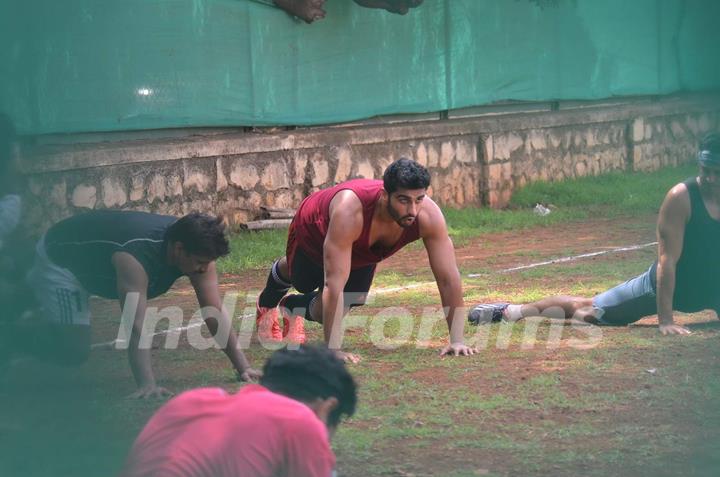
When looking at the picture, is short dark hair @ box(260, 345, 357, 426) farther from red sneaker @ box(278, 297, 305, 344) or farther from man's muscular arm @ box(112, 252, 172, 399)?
red sneaker @ box(278, 297, 305, 344)

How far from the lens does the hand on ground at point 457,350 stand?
22.7 ft

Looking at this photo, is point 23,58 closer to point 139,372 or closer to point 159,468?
point 139,372

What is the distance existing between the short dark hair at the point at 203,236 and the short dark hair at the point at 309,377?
249 cm

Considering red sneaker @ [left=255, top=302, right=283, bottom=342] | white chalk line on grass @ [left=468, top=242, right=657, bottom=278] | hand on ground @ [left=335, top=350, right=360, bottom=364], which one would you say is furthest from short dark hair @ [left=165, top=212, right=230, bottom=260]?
white chalk line on grass @ [left=468, top=242, right=657, bottom=278]

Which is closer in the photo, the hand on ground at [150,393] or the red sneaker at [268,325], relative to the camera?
the hand on ground at [150,393]

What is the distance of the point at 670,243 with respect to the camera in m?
7.18

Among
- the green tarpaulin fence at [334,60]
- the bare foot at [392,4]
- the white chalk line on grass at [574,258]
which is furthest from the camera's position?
the bare foot at [392,4]

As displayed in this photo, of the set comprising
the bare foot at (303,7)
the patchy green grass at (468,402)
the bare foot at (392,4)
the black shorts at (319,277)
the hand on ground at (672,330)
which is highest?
the bare foot at (392,4)

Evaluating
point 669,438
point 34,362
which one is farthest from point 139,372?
point 669,438

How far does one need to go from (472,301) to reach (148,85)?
147 inches

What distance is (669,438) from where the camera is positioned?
5.14 metres

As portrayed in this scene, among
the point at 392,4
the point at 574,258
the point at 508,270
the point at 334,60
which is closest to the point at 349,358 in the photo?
the point at 508,270

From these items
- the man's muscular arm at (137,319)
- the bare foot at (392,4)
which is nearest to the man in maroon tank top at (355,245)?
the man's muscular arm at (137,319)

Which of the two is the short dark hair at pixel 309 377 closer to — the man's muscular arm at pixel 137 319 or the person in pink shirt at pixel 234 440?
the person in pink shirt at pixel 234 440
